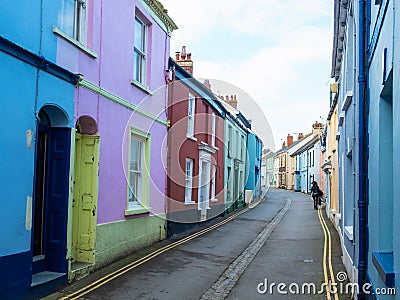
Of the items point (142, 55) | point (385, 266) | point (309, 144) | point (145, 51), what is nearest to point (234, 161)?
point (145, 51)

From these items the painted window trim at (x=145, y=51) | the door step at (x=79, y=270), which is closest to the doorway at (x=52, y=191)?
the door step at (x=79, y=270)

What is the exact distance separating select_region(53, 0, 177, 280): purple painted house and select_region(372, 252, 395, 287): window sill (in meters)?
5.32

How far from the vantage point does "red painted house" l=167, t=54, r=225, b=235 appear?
14113 millimetres

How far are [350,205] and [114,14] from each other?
6886 mm

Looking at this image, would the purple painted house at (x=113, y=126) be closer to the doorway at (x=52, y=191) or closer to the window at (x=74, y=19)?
the window at (x=74, y=19)

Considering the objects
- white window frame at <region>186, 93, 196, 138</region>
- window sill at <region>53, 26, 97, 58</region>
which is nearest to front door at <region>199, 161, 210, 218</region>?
white window frame at <region>186, 93, 196, 138</region>

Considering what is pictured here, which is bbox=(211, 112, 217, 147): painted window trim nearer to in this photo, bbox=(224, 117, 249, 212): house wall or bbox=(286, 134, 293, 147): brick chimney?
bbox=(224, 117, 249, 212): house wall

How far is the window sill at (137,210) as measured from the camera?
10.4 metres

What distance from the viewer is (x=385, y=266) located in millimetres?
4539

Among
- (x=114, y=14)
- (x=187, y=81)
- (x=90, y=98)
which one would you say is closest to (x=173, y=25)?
(x=187, y=81)

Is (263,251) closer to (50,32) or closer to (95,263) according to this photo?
(95,263)

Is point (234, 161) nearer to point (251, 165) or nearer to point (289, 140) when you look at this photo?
point (251, 165)

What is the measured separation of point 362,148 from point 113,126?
17.7 ft

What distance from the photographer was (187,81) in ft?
51.4
